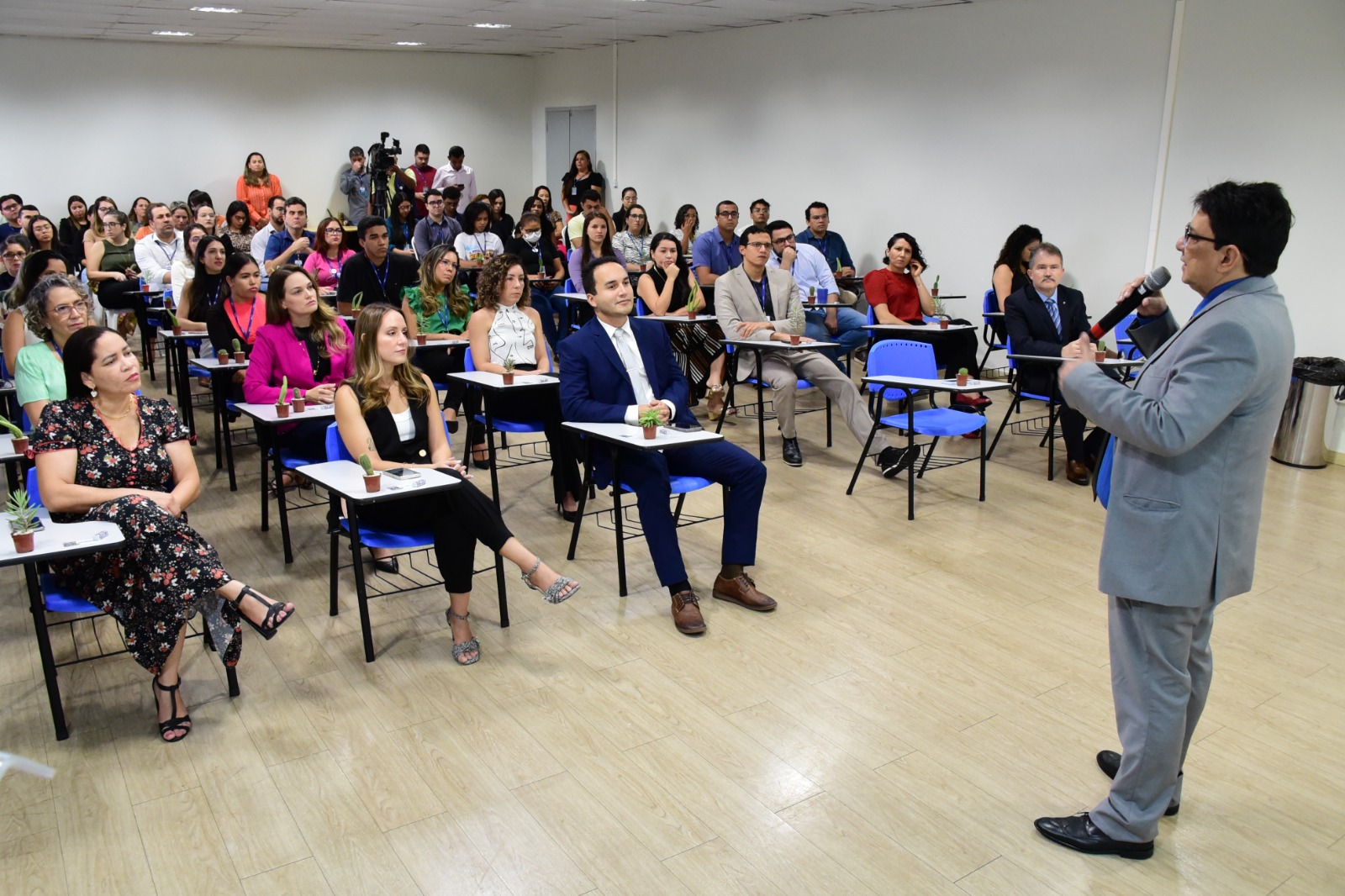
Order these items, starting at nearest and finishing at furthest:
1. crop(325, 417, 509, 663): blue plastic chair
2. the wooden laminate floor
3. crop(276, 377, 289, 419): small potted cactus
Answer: the wooden laminate floor → crop(325, 417, 509, 663): blue plastic chair → crop(276, 377, 289, 419): small potted cactus

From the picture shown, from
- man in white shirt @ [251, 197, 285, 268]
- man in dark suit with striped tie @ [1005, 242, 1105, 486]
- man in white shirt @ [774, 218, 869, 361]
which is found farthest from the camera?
man in white shirt @ [251, 197, 285, 268]

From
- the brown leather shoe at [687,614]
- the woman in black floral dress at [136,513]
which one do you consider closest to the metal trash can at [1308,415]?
the brown leather shoe at [687,614]

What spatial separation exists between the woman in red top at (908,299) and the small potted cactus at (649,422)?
372cm

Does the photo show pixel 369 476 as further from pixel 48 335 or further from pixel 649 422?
pixel 48 335

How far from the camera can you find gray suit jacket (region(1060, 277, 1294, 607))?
7.20 ft

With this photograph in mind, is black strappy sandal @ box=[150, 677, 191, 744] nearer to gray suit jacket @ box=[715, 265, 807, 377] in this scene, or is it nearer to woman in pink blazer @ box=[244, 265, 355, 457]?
woman in pink blazer @ box=[244, 265, 355, 457]

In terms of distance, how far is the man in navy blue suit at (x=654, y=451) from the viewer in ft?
13.1

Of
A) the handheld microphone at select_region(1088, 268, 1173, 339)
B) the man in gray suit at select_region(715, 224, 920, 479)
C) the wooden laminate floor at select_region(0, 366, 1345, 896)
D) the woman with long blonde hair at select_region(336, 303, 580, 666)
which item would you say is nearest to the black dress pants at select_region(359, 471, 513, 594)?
the woman with long blonde hair at select_region(336, 303, 580, 666)

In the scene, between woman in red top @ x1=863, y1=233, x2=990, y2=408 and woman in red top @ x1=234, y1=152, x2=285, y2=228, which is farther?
woman in red top @ x1=234, y1=152, x2=285, y2=228

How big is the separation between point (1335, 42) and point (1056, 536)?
4205 mm

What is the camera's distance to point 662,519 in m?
4.01

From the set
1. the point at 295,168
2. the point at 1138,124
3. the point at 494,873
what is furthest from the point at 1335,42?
the point at 295,168

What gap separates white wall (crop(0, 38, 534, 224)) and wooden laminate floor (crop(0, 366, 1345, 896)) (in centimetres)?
1071

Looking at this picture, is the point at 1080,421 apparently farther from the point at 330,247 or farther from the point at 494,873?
the point at 330,247
